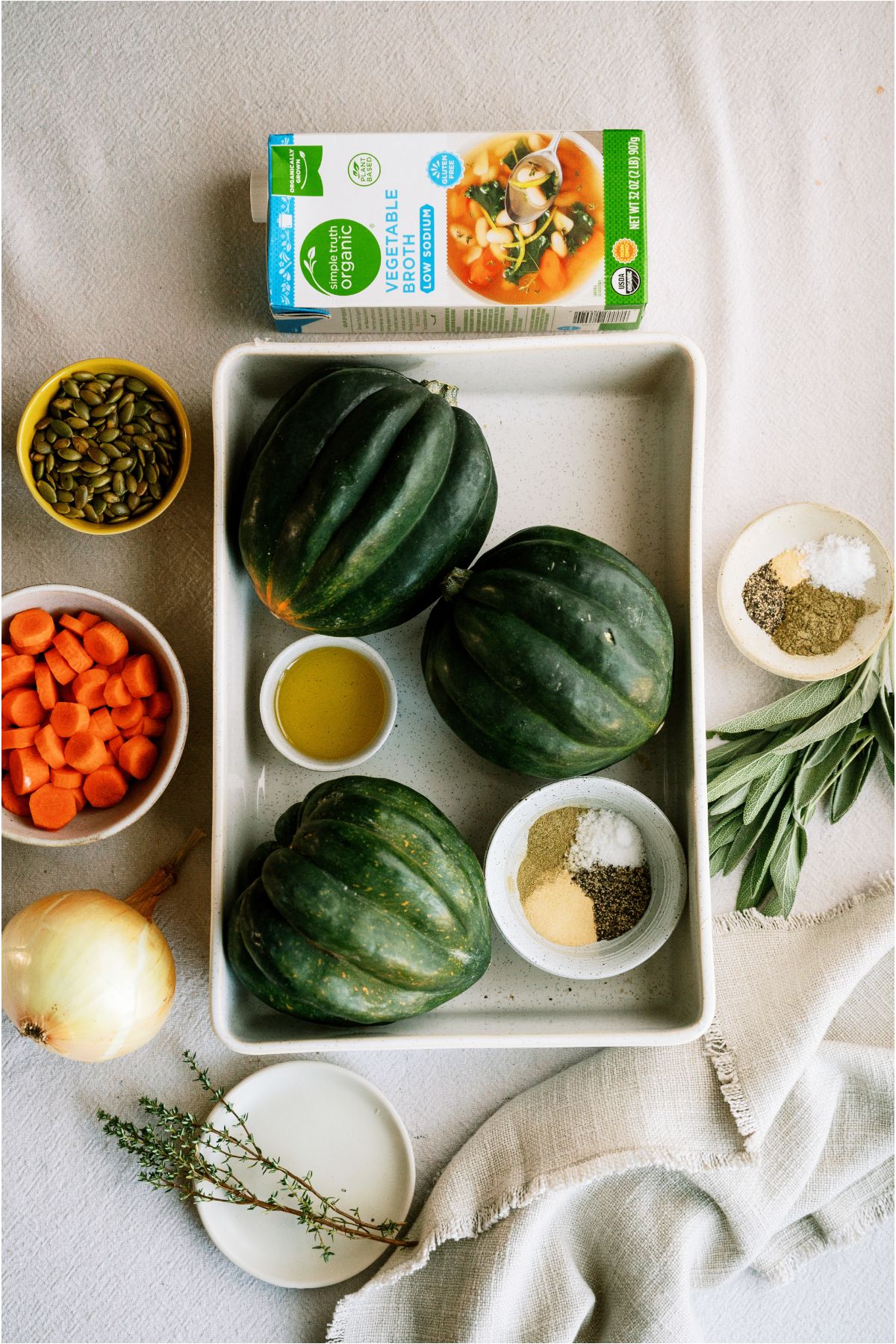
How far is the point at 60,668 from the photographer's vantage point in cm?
125

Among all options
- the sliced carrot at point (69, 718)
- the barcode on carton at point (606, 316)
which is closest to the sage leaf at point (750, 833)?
the barcode on carton at point (606, 316)

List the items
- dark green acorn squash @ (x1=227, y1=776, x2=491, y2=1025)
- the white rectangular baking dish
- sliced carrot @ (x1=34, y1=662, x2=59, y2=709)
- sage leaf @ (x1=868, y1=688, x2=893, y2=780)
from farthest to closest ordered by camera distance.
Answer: sage leaf @ (x1=868, y1=688, x2=893, y2=780) → sliced carrot @ (x1=34, y1=662, x2=59, y2=709) → the white rectangular baking dish → dark green acorn squash @ (x1=227, y1=776, x2=491, y2=1025)

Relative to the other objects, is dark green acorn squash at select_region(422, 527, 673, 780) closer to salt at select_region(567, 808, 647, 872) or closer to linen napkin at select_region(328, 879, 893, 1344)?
salt at select_region(567, 808, 647, 872)

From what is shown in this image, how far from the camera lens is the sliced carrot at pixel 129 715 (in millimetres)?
1243

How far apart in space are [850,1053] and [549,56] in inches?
61.6

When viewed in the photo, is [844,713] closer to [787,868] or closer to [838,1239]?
[787,868]

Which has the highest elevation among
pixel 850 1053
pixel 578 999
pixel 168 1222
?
pixel 578 999

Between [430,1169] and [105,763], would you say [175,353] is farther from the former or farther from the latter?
[430,1169]

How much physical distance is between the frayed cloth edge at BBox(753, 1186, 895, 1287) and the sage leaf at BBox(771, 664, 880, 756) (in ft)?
2.25

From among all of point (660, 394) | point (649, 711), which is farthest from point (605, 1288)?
point (660, 394)

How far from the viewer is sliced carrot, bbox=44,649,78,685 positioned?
1245mm

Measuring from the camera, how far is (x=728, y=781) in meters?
1.29

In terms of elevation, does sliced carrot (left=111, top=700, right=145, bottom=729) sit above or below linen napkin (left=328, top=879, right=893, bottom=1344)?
above

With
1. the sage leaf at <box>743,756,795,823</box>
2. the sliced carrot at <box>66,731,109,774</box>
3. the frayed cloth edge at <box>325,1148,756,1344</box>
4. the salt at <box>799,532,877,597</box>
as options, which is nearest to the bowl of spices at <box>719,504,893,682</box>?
the salt at <box>799,532,877,597</box>
